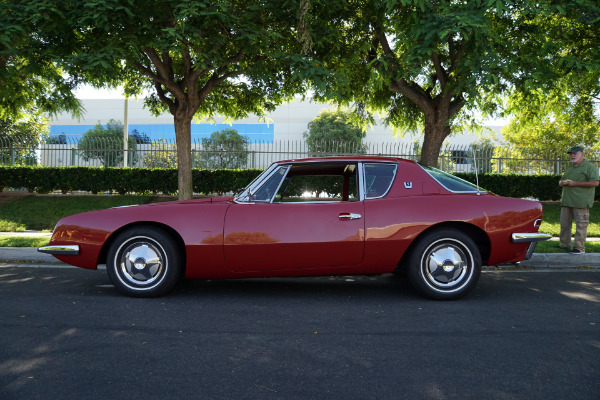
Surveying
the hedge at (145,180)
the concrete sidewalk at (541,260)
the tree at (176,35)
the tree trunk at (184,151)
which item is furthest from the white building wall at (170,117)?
the concrete sidewalk at (541,260)

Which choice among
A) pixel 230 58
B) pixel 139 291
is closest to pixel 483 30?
pixel 230 58

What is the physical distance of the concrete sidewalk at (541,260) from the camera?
7.41 metres

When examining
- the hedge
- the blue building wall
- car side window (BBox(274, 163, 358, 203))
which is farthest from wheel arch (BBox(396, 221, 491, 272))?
the blue building wall

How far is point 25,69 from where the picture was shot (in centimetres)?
979

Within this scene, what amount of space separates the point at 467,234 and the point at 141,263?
3.37m

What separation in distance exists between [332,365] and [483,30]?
698 cm

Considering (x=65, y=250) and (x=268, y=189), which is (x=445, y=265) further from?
(x=65, y=250)

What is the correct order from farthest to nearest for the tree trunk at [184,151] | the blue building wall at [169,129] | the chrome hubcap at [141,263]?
1. the blue building wall at [169,129]
2. the tree trunk at [184,151]
3. the chrome hubcap at [141,263]

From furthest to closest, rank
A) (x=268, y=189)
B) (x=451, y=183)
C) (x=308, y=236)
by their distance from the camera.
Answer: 1. (x=451, y=183)
2. (x=268, y=189)
3. (x=308, y=236)

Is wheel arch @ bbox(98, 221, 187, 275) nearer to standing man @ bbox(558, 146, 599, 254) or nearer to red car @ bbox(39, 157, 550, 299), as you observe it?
red car @ bbox(39, 157, 550, 299)

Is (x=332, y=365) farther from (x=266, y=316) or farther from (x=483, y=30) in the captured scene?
(x=483, y=30)

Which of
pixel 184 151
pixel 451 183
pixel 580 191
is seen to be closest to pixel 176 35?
pixel 184 151

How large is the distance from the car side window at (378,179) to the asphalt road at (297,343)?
1.11 meters

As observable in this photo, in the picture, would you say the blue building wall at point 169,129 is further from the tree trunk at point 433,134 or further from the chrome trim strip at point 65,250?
the chrome trim strip at point 65,250
